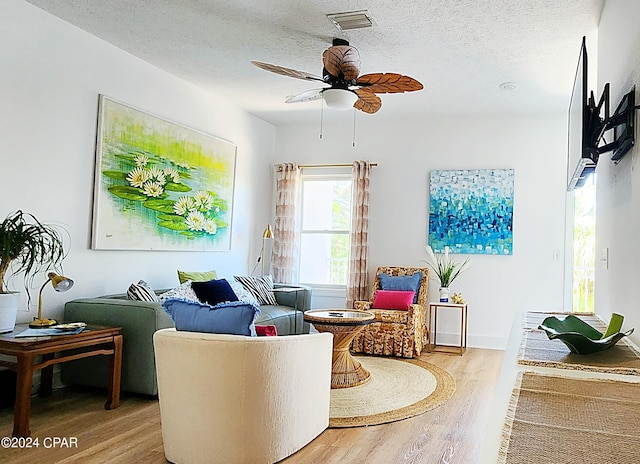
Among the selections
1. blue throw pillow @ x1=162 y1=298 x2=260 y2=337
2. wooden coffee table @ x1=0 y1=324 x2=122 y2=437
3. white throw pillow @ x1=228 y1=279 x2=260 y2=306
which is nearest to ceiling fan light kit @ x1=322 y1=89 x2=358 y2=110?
blue throw pillow @ x1=162 y1=298 x2=260 y2=337

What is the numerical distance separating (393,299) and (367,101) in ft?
8.10

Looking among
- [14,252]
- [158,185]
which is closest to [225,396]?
[14,252]

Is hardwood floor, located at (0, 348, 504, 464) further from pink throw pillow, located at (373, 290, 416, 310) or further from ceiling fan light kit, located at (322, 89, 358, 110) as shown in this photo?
ceiling fan light kit, located at (322, 89, 358, 110)

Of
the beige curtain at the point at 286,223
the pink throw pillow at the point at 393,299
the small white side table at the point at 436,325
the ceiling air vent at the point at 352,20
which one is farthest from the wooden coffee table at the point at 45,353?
the small white side table at the point at 436,325

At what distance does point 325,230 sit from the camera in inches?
270

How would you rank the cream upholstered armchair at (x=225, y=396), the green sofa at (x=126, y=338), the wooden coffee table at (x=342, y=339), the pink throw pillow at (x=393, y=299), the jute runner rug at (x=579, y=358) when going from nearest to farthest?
the jute runner rug at (x=579, y=358), the cream upholstered armchair at (x=225, y=396), the green sofa at (x=126, y=338), the wooden coffee table at (x=342, y=339), the pink throw pillow at (x=393, y=299)

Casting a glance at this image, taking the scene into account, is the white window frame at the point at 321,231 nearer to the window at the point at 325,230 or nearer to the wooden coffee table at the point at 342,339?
the window at the point at 325,230

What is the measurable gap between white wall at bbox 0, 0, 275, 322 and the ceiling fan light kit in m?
1.87

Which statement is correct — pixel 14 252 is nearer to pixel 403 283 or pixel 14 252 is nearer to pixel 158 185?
pixel 158 185

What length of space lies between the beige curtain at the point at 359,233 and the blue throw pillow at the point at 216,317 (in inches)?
146

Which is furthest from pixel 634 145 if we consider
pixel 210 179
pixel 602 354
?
pixel 210 179

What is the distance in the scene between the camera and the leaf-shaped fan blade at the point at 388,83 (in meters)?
3.51

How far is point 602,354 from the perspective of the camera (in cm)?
188

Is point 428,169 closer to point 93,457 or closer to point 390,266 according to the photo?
point 390,266
